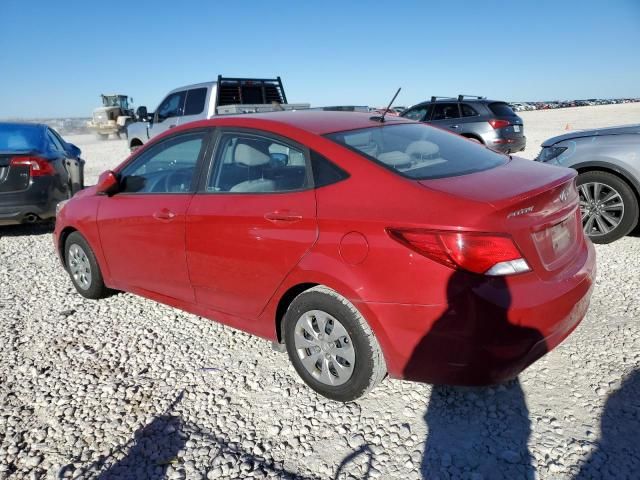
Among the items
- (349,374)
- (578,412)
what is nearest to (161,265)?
(349,374)

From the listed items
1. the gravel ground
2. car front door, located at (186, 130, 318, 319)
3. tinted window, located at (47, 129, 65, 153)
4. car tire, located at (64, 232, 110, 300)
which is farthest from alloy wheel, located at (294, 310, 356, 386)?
tinted window, located at (47, 129, 65, 153)

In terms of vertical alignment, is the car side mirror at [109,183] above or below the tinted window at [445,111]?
below

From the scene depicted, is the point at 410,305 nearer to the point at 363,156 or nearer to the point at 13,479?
the point at 363,156

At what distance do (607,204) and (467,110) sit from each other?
7257 mm

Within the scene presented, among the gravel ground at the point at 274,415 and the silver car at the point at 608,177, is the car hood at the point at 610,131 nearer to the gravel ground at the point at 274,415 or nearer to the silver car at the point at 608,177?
the silver car at the point at 608,177

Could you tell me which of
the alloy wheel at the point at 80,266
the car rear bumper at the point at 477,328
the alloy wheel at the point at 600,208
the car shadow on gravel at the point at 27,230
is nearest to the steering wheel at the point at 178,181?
the alloy wheel at the point at 80,266

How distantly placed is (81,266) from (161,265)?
55.9 inches

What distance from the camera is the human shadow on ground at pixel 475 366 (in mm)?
2217

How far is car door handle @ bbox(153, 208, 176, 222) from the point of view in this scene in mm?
3380

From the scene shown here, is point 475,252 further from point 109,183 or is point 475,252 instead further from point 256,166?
point 109,183

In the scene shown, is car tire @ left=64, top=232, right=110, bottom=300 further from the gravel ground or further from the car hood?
the car hood

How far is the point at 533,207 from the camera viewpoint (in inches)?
93.9

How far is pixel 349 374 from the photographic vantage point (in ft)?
8.82

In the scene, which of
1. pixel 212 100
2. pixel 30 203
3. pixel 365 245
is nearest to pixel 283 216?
Result: pixel 365 245
